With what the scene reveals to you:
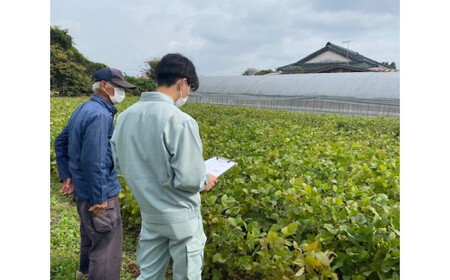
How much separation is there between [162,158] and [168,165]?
47 millimetres

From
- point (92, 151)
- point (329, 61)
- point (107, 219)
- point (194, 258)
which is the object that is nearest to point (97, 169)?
point (92, 151)

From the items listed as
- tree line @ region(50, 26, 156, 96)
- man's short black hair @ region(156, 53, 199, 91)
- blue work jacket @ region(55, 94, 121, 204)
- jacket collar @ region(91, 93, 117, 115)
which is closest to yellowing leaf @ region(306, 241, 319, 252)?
man's short black hair @ region(156, 53, 199, 91)

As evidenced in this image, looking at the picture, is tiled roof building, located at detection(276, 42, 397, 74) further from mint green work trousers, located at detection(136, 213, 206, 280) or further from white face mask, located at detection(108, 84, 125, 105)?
mint green work trousers, located at detection(136, 213, 206, 280)

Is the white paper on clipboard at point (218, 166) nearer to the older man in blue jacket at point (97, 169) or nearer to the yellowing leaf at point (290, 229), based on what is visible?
the yellowing leaf at point (290, 229)

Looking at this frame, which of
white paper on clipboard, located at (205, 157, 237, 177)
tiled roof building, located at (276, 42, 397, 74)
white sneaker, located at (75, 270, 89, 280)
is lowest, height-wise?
white sneaker, located at (75, 270, 89, 280)

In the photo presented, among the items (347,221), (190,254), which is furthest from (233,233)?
(347,221)

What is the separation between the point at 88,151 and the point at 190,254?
98cm

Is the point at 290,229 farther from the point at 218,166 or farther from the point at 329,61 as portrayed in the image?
the point at 329,61

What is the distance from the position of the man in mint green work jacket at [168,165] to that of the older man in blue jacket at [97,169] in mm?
404

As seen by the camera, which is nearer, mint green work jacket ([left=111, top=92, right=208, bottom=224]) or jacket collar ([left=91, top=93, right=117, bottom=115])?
mint green work jacket ([left=111, top=92, right=208, bottom=224])

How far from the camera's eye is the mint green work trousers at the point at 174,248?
70.1 inches

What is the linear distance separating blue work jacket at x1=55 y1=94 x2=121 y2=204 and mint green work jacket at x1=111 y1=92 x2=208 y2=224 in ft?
1.47

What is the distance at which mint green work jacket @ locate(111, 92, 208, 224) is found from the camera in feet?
5.45

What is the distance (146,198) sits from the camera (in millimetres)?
1773
